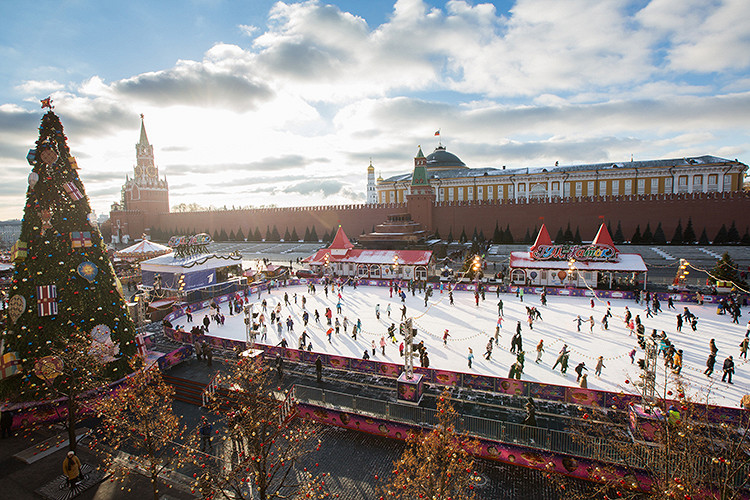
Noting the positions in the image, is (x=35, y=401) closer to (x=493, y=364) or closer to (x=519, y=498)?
(x=519, y=498)

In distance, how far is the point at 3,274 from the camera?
2450cm

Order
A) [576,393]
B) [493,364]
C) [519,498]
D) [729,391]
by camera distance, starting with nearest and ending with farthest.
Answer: [519,498] < [576,393] < [729,391] < [493,364]

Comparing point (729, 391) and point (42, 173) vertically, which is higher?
point (42, 173)

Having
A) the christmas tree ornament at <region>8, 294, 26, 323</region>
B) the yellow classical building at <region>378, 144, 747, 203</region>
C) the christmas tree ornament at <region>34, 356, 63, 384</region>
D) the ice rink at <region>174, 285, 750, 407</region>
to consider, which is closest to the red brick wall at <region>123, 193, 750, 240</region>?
the yellow classical building at <region>378, 144, 747, 203</region>

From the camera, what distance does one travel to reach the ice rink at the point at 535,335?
38.4ft

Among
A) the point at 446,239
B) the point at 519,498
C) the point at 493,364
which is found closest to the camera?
the point at 519,498

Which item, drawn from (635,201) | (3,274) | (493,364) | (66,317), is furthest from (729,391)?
(3,274)

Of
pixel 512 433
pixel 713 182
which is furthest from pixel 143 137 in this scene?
pixel 713 182

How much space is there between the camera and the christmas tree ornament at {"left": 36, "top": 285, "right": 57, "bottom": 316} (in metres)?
9.83

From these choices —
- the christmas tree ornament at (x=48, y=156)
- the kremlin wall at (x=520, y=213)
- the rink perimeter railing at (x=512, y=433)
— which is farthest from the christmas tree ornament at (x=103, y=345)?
the kremlin wall at (x=520, y=213)

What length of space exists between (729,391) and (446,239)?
3163cm

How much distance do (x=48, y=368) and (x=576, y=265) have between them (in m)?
25.4

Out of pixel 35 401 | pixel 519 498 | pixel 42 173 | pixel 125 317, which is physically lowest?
pixel 519 498

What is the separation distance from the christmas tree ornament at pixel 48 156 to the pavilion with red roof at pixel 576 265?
23380 millimetres
